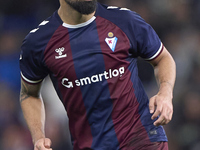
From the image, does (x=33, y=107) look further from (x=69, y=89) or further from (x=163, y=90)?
(x=163, y=90)

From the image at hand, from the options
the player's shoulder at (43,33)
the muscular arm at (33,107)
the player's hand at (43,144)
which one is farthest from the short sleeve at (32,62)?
the player's hand at (43,144)

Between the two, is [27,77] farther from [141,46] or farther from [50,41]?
[141,46]

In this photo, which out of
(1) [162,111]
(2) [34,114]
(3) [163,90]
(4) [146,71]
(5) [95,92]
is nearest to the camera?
(1) [162,111]

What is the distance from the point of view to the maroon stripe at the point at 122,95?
3.39 metres

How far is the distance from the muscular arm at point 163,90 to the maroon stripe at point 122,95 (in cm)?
21

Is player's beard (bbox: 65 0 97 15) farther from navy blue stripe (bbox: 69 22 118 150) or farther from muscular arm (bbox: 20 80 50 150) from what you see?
muscular arm (bbox: 20 80 50 150)

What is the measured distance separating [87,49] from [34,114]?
32.2 inches

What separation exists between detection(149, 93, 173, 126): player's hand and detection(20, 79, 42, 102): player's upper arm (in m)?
1.19

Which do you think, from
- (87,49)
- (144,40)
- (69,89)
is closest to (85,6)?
(87,49)

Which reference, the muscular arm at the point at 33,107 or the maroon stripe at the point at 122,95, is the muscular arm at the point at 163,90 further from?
the muscular arm at the point at 33,107

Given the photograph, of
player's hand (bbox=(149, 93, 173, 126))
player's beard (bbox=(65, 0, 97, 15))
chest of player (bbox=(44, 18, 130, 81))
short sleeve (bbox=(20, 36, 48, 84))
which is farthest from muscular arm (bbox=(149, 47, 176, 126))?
short sleeve (bbox=(20, 36, 48, 84))

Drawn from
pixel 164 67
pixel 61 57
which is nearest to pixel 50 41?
pixel 61 57

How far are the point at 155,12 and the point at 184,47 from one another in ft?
2.96

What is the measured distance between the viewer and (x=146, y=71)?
23.7ft
